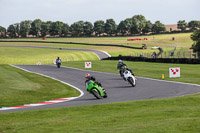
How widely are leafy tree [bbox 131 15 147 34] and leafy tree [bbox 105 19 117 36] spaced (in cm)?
1058

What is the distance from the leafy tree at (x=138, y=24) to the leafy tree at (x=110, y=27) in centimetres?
1058

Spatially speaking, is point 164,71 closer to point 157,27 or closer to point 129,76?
point 129,76

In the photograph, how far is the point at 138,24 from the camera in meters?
182

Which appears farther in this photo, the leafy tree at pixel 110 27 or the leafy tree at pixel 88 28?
the leafy tree at pixel 88 28

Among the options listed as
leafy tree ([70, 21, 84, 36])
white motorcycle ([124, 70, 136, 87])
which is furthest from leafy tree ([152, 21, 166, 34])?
white motorcycle ([124, 70, 136, 87])

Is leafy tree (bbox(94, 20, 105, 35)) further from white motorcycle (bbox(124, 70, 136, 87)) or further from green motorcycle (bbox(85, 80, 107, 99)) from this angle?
green motorcycle (bbox(85, 80, 107, 99))

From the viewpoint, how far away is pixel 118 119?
1004cm

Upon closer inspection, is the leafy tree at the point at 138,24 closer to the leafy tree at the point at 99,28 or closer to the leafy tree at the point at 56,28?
the leafy tree at the point at 99,28

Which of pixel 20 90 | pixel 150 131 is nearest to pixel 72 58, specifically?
pixel 20 90

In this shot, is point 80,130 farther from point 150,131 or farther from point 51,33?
point 51,33

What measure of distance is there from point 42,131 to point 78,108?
4.30m

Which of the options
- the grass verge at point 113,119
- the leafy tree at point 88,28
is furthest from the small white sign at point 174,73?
the leafy tree at point 88,28

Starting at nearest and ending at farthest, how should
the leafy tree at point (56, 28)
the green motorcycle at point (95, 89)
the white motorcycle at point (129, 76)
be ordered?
the green motorcycle at point (95, 89)
the white motorcycle at point (129, 76)
the leafy tree at point (56, 28)

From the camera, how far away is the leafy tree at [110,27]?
628ft
